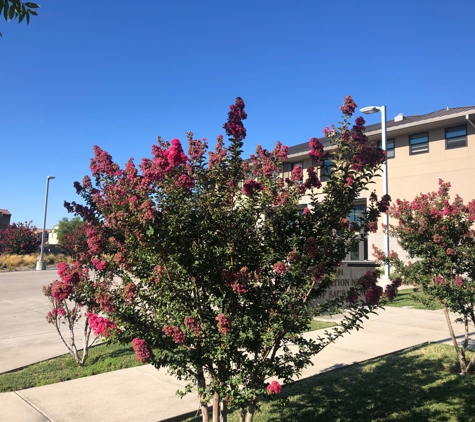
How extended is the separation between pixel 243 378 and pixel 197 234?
3.49ft

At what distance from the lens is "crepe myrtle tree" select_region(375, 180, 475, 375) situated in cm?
558

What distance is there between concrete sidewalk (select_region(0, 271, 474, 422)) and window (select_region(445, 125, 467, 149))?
11989mm

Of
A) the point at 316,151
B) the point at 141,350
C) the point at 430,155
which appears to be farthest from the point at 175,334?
the point at 430,155

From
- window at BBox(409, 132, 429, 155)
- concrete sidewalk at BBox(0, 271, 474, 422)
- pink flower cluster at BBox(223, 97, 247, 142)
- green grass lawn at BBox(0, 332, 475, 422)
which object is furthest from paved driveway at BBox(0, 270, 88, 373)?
window at BBox(409, 132, 429, 155)

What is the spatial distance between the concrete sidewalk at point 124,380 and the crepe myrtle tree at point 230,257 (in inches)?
58.9

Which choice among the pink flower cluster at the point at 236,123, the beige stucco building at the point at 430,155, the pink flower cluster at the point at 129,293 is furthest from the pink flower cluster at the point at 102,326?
the beige stucco building at the point at 430,155

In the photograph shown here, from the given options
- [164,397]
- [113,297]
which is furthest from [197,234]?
[164,397]

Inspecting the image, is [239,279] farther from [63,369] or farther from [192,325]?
[63,369]

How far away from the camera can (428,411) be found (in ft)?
14.2

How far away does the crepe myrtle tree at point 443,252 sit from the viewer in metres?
5.58

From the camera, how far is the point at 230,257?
2.97 metres

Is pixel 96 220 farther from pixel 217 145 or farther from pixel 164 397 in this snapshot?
pixel 164 397

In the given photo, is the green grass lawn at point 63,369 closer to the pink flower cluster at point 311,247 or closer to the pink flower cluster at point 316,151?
the pink flower cluster at point 311,247

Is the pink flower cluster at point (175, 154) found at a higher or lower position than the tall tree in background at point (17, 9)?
lower
